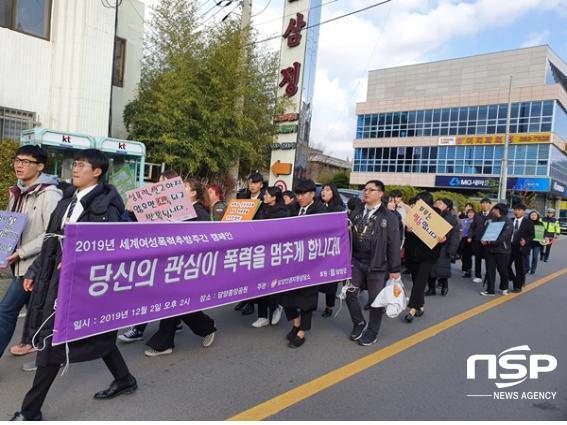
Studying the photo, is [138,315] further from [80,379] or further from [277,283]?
[277,283]

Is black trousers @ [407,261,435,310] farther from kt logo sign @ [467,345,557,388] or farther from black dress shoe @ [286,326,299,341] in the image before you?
black dress shoe @ [286,326,299,341]

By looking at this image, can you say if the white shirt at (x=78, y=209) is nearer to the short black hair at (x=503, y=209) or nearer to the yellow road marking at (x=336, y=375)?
the yellow road marking at (x=336, y=375)

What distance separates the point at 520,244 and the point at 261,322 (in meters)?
5.87

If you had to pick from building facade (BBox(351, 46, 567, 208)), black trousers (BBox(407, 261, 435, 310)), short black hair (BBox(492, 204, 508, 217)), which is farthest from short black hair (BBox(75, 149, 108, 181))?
building facade (BBox(351, 46, 567, 208))

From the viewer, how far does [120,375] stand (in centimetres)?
320

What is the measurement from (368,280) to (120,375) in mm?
2682

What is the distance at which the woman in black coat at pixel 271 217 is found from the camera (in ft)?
16.0

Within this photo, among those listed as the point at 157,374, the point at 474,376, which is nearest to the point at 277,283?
the point at 157,374

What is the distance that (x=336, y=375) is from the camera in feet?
12.7

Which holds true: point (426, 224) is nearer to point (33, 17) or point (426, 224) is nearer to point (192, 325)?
point (192, 325)

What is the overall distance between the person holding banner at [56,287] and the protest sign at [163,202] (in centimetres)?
99

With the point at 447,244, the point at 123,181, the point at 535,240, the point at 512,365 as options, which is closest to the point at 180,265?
the point at 512,365

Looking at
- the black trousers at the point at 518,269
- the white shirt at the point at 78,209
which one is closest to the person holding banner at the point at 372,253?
the white shirt at the point at 78,209

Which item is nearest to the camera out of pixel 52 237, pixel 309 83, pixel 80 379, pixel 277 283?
pixel 52 237
